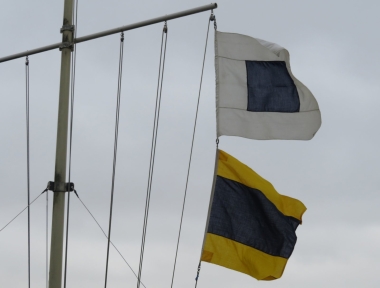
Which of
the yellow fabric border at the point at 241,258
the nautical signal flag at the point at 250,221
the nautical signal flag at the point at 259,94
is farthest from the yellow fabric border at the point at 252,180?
the yellow fabric border at the point at 241,258

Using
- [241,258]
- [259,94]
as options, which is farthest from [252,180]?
[259,94]

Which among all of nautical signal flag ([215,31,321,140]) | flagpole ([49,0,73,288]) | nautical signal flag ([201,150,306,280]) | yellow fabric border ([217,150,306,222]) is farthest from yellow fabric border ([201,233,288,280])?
flagpole ([49,0,73,288])

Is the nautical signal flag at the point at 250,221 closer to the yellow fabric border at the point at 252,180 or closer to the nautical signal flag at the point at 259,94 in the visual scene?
the yellow fabric border at the point at 252,180

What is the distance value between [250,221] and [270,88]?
3.15 m

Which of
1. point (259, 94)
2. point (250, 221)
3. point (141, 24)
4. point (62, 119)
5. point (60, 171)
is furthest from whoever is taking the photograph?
point (259, 94)

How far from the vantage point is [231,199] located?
53.1 feet

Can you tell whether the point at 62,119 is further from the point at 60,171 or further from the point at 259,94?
the point at 259,94

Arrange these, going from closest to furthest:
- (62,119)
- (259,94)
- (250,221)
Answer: (62,119), (250,221), (259,94)

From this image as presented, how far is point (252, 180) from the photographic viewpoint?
16.3m

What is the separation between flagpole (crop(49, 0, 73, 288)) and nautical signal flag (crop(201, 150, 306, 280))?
3753 millimetres

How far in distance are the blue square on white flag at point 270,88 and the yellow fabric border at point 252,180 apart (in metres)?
1.28

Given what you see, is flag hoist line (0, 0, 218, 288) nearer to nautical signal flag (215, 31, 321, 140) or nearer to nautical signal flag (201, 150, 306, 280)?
nautical signal flag (215, 31, 321, 140)

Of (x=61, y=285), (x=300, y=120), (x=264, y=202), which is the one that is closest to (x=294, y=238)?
(x=264, y=202)

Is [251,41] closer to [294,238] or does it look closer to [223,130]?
[223,130]
